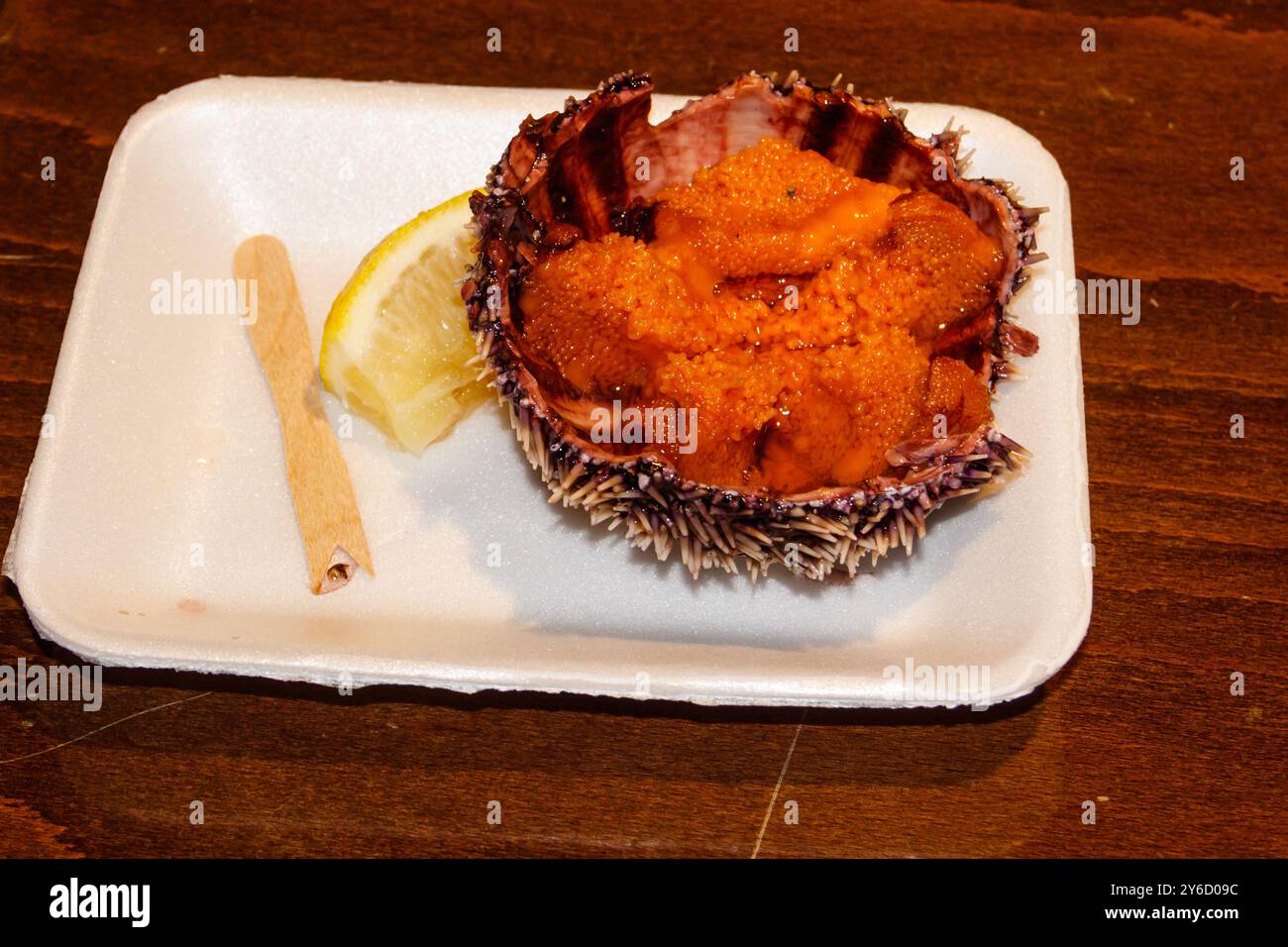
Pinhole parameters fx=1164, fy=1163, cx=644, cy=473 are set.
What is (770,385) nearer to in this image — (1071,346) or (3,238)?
(1071,346)
